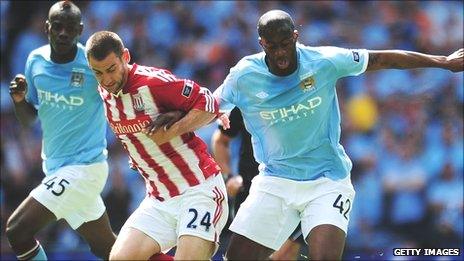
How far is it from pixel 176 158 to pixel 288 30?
1.24 m

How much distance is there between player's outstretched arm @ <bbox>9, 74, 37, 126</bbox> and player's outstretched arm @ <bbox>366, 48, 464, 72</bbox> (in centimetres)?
296

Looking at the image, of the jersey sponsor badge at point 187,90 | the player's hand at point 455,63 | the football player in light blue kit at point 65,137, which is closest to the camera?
the jersey sponsor badge at point 187,90

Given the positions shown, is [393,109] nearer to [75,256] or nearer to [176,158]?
[75,256]

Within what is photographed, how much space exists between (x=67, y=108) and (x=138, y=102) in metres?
1.89

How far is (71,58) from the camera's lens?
9438 millimetres

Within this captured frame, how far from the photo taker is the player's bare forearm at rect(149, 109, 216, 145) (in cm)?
739

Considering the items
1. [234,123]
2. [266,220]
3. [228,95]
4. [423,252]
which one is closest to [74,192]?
[234,123]

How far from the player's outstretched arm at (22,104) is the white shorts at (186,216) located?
1.77 meters

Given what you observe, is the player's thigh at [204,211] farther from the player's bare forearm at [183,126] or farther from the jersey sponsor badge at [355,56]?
the jersey sponsor badge at [355,56]

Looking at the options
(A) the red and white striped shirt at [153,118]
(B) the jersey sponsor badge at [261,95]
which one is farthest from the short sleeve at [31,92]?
(B) the jersey sponsor badge at [261,95]

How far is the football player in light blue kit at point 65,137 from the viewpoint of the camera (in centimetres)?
919

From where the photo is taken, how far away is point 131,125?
7629 millimetres

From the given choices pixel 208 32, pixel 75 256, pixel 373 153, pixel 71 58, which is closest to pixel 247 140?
pixel 71 58

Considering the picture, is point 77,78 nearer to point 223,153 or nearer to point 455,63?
point 223,153
